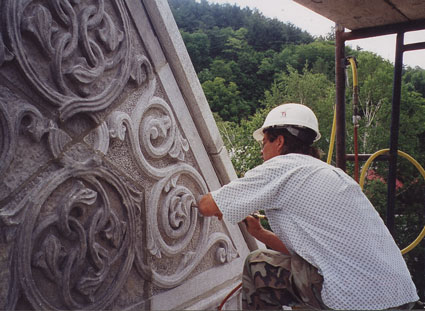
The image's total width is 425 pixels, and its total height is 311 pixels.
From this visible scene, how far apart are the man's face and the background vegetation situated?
15456 mm

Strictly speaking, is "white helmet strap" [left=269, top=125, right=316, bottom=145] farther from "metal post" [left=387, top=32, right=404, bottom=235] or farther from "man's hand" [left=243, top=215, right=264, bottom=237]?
"metal post" [left=387, top=32, right=404, bottom=235]

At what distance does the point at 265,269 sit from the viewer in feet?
7.92

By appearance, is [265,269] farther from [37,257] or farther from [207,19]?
[207,19]

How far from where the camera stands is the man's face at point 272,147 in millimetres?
2547

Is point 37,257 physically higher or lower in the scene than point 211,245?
higher

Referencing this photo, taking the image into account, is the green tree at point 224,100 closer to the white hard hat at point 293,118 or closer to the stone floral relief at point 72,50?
the white hard hat at point 293,118

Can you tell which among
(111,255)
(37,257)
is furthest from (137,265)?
(37,257)

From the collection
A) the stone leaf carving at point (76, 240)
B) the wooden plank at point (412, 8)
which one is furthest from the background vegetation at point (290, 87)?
the stone leaf carving at point (76, 240)

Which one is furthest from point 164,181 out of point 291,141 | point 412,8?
point 412,8

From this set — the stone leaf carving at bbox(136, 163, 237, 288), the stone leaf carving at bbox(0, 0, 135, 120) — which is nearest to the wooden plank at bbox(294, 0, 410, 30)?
the stone leaf carving at bbox(0, 0, 135, 120)

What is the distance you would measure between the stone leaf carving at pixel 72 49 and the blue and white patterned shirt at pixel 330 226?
89 cm

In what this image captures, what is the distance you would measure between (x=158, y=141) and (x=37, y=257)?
99 cm

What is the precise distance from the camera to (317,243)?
214cm

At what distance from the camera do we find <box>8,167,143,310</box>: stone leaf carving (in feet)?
6.01
